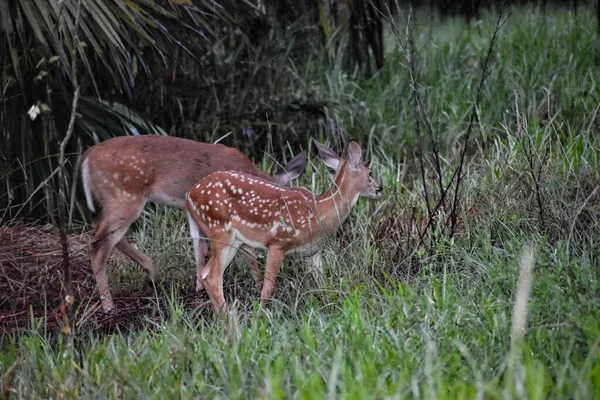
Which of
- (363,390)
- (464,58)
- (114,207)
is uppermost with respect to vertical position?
(363,390)

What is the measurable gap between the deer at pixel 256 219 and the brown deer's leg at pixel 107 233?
55 centimetres

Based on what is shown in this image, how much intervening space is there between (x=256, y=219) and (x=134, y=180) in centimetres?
98

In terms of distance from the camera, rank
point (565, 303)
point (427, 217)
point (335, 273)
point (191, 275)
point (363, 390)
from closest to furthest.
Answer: point (363, 390) → point (565, 303) → point (335, 273) → point (427, 217) → point (191, 275)

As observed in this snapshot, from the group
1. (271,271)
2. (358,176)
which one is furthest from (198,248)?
(358,176)

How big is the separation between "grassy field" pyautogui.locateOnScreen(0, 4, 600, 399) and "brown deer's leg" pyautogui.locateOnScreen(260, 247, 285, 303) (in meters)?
0.16

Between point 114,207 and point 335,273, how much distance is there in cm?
150

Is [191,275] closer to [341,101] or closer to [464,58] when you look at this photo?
[341,101]

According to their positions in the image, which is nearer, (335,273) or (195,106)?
(335,273)

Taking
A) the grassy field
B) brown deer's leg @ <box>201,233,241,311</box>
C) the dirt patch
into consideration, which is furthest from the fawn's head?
the dirt patch

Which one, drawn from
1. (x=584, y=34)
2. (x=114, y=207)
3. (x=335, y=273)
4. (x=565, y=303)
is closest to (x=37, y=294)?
(x=114, y=207)

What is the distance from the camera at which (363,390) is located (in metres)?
3.60

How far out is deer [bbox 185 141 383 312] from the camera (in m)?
6.01

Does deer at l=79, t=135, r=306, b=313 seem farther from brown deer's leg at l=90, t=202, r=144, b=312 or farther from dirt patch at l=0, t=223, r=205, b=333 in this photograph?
Result: dirt patch at l=0, t=223, r=205, b=333

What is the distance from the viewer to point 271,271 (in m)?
5.93
